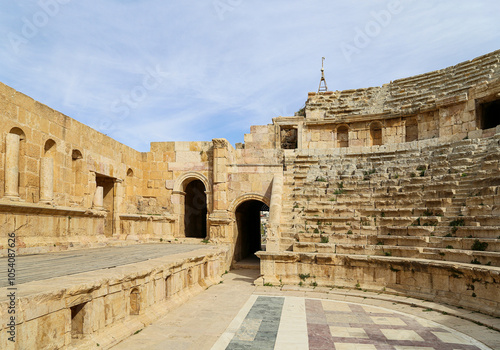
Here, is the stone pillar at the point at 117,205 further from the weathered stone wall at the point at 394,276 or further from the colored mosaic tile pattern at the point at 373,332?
the colored mosaic tile pattern at the point at 373,332

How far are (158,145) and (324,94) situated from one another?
997 cm

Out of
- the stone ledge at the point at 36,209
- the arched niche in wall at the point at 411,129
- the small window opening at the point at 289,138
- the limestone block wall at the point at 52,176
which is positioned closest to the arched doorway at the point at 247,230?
the small window opening at the point at 289,138

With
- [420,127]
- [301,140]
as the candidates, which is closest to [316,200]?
[301,140]

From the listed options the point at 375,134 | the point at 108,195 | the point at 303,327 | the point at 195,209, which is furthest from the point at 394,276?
the point at 195,209

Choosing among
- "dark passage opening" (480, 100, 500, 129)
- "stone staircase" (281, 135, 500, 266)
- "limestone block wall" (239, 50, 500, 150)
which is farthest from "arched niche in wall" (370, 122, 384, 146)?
"dark passage opening" (480, 100, 500, 129)

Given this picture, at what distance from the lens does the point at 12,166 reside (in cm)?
858

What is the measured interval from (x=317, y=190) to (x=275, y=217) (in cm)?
211

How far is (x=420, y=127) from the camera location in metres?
17.1

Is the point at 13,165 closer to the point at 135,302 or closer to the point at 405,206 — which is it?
the point at 135,302

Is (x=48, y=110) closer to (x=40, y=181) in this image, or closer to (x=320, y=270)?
(x=40, y=181)

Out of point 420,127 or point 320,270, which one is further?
point 420,127

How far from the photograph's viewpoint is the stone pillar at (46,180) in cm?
962

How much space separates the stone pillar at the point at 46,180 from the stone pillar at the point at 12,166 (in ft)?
2.95

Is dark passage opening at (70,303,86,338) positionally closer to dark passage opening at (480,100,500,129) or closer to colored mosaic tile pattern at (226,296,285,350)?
colored mosaic tile pattern at (226,296,285,350)
